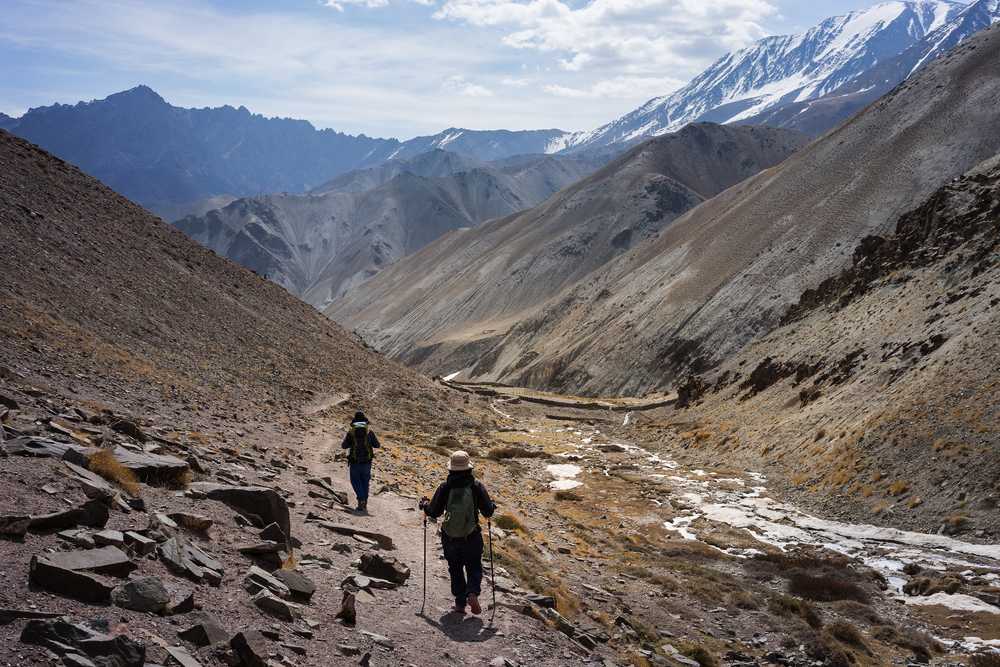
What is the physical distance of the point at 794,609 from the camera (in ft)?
48.2

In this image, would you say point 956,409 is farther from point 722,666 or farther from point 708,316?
point 708,316

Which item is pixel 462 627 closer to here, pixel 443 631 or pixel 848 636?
pixel 443 631

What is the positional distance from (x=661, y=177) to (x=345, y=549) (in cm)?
15675

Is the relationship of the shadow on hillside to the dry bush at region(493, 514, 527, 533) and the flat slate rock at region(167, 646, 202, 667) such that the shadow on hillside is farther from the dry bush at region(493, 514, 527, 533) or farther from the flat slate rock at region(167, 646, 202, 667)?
the dry bush at region(493, 514, 527, 533)

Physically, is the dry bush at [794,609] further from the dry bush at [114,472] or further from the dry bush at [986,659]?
the dry bush at [114,472]

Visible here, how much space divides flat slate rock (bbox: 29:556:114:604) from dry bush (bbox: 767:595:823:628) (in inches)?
484

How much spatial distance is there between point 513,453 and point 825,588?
18.2 m

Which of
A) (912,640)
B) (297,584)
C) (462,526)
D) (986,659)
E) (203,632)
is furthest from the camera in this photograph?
(912,640)

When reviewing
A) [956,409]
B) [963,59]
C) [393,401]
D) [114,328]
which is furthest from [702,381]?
[963,59]

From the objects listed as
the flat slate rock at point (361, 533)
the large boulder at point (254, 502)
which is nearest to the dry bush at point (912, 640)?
the flat slate rock at point (361, 533)

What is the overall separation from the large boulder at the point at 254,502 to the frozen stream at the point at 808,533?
12822 millimetres

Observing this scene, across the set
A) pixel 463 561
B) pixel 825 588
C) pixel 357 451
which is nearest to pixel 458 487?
pixel 463 561

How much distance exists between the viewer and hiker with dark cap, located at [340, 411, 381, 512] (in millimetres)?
15617

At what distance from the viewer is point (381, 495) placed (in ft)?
58.5
